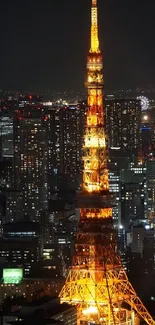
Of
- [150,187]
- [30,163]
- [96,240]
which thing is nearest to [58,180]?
[30,163]

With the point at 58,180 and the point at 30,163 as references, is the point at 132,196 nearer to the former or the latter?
the point at 30,163

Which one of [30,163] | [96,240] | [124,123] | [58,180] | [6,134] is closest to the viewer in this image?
[96,240]

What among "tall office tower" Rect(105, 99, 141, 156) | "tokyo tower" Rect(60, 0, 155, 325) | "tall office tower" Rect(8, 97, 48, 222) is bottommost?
"tokyo tower" Rect(60, 0, 155, 325)

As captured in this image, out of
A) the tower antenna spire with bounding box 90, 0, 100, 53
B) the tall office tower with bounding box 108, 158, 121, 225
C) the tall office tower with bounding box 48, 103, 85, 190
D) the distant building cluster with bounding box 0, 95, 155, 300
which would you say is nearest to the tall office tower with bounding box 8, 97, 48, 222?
the distant building cluster with bounding box 0, 95, 155, 300

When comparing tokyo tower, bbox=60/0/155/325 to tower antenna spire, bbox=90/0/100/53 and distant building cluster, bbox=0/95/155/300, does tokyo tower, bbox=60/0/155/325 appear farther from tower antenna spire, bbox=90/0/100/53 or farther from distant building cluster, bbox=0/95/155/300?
distant building cluster, bbox=0/95/155/300

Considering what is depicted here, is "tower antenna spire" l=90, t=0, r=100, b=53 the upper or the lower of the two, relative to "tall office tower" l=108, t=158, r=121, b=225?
upper

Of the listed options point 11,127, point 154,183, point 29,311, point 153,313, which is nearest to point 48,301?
point 29,311

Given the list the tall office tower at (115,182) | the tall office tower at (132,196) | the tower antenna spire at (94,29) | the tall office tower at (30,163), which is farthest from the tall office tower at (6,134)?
the tower antenna spire at (94,29)
